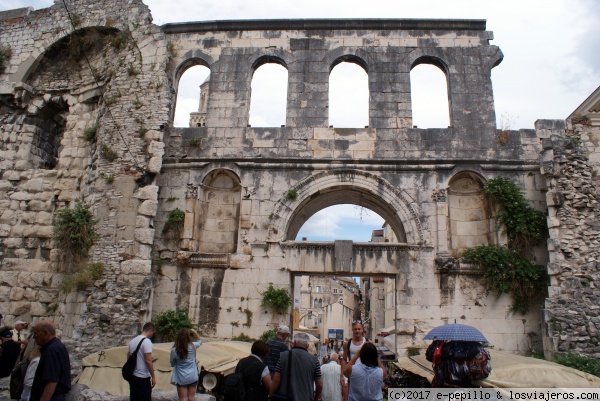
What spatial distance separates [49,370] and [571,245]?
10538 mm

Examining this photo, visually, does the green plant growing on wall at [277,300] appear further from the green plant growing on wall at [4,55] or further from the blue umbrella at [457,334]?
the green plant growing on wall at [4,55]

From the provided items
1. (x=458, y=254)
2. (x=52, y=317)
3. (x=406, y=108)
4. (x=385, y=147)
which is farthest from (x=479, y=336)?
(x=52, y=317)

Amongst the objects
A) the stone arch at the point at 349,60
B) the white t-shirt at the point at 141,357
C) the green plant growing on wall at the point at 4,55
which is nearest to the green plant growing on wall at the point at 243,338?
the white t-shirt at the point at 141,357

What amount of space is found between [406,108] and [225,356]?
7967mm

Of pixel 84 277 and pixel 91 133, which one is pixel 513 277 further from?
pixel 91 133

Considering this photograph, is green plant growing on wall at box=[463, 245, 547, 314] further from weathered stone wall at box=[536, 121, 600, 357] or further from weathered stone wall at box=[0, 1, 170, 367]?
weathered stone wall at box=[0, 1, 170, 367]

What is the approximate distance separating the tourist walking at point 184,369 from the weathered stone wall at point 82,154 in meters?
4.98

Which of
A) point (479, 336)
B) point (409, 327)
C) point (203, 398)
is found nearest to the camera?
point (203, 398)

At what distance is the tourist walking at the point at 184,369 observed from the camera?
18.9 ft

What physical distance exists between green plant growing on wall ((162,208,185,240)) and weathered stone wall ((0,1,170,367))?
592 mm

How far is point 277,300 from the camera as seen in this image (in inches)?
431

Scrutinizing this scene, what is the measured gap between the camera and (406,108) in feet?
40.2

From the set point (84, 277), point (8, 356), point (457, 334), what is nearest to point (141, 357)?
point (8, 356)

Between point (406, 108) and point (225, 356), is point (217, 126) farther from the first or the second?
point (225, 356)
